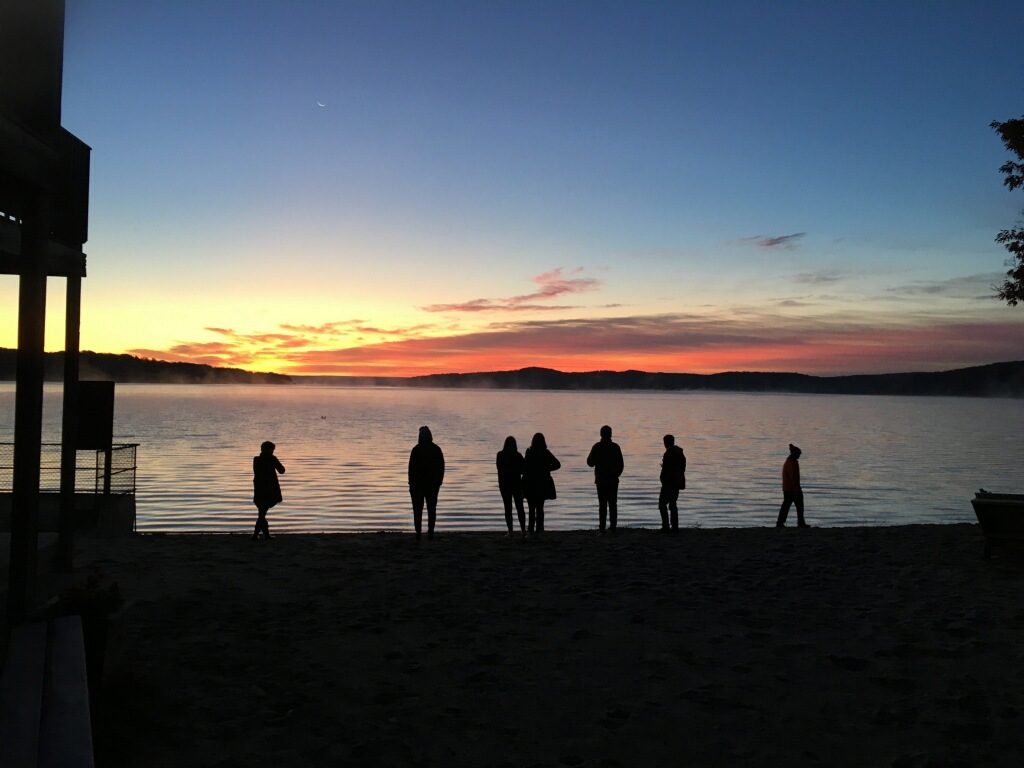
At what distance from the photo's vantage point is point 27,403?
20.3 feet

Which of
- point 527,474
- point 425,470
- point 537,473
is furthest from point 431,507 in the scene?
point 537,473

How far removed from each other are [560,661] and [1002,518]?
790 cm

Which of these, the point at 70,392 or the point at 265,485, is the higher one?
the point at 70,392

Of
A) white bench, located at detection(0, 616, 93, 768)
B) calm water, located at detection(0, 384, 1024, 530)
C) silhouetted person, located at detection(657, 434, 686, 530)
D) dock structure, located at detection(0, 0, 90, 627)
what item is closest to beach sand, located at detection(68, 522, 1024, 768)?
white bench, located at detection(0, 616, 93, 768)

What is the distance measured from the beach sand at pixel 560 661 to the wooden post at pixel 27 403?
83 cm

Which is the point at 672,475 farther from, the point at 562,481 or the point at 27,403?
the point at 562,481

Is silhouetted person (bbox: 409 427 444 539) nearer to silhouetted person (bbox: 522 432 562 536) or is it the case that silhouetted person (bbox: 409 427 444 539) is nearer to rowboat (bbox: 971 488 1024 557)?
silhouetted person (bbox: 522 432 562 536)

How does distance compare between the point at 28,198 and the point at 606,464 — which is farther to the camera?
the point at 606,464

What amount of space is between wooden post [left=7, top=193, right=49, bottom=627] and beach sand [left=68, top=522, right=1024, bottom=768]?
0.83 m

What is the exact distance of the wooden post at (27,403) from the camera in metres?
6.12

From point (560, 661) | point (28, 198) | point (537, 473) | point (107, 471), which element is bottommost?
point (560, 661)

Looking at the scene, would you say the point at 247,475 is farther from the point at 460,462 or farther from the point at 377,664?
the point at 377,664

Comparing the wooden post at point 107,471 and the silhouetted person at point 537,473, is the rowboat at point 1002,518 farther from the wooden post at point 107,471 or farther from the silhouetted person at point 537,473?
the wooden post at point 107,471

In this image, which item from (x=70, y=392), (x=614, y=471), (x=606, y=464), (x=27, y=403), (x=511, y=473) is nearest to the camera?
(x=27, y=403)
